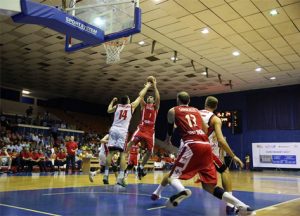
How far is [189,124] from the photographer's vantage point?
3.91 metres

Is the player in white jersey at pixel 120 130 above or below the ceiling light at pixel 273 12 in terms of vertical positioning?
below

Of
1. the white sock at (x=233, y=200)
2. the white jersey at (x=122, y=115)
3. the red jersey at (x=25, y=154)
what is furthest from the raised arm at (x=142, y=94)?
the red jersey at (x=25, y=154)

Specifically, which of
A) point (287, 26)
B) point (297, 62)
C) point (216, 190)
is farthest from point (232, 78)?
point (216, 190)

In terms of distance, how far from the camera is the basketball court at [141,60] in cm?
530

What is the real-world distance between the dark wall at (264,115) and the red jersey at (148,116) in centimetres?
1631

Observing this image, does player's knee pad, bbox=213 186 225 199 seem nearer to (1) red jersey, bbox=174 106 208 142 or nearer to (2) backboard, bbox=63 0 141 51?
(1) red jersey, bbox=174 106 208 142

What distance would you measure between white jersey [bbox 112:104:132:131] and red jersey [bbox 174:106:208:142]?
2.48 meters

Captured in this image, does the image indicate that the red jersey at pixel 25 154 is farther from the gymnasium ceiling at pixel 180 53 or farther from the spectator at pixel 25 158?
the gymnasium ceiling at pixel 180 53

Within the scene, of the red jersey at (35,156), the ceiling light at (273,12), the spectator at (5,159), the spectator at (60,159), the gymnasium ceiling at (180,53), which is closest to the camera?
the ceiling light at (273,12)

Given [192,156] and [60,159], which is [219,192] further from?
[60,159]

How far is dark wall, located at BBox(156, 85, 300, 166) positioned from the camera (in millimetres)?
20516

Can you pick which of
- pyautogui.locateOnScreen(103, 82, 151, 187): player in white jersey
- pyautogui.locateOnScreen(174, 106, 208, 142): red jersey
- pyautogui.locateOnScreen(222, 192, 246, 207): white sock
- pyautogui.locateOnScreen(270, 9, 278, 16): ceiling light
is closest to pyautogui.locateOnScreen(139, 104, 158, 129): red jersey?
pyautogui.locateOnScreen(103, 82, 151, 187): player in white jersey

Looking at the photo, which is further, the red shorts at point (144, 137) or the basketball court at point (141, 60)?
the red shorts at point (144, 137)

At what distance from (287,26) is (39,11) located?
31.2ft
